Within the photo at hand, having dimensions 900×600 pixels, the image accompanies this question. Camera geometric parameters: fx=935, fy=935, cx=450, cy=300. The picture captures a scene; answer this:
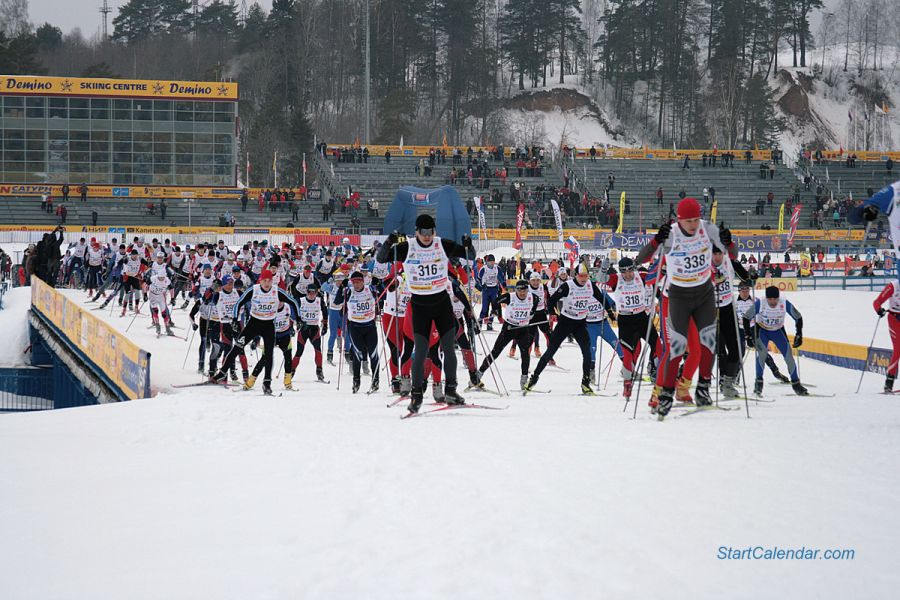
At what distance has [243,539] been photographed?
493cm

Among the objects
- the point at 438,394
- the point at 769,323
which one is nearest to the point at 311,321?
the point at 438,394

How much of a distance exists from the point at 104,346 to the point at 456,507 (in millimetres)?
12248

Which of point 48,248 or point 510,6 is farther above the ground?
point 510,6

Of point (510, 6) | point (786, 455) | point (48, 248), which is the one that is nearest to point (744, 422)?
point (786, 455)

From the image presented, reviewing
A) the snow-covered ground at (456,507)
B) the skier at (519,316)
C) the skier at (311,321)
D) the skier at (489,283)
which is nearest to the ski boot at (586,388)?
the skier at (519,316)

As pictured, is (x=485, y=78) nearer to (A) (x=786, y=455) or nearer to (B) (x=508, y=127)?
(B) (x=508, y=127)

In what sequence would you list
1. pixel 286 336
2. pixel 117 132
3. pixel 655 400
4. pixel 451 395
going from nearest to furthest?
pixel 655 400, pixel 451 395, pixel 286 336, pixel 117 132

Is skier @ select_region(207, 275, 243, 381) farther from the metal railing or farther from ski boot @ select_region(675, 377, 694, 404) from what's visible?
the metal railing

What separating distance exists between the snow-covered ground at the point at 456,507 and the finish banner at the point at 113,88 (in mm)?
55299

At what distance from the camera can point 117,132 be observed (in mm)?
60281

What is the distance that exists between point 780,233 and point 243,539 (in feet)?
154

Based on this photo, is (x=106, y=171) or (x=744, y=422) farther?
(x=106, y=171)

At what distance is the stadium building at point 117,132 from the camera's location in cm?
5953

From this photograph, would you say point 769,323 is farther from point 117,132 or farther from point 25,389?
point 117,132
